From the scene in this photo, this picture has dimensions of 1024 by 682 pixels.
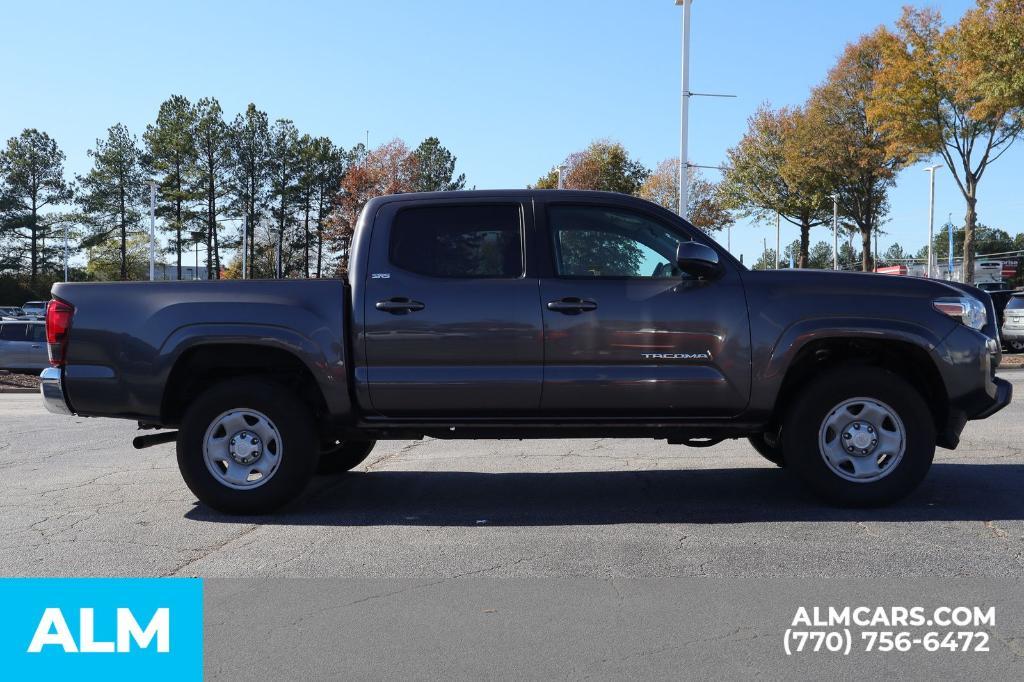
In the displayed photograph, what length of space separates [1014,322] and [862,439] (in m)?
19.8

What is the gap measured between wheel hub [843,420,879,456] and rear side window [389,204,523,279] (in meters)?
2.30

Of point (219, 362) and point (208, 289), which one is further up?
point (208, 289)

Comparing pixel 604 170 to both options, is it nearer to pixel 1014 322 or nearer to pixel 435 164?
pixel 435 164

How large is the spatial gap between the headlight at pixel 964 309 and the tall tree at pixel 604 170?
153ft

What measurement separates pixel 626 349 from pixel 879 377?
1.58 meters

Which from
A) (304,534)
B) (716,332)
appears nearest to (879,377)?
(716,332)

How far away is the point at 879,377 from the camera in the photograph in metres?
6.19

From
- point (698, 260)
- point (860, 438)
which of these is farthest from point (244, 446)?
point (860, 438)

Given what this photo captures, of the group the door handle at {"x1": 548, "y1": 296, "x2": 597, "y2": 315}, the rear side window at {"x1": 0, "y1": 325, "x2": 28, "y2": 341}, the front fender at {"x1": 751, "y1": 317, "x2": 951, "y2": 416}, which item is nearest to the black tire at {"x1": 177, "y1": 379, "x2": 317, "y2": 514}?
the door handle at {"x1": 548, "y1": 296, "x2": 597, "y2": 315}

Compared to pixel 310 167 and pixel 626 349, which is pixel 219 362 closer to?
pixel 626 349

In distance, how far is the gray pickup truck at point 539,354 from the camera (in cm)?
618

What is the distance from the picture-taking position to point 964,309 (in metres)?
6.23

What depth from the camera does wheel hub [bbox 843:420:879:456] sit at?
20.4 feet

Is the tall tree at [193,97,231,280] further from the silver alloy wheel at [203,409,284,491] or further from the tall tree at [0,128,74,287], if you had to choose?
the silver alloy wheel at [203,409,284,491]
